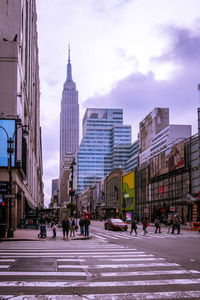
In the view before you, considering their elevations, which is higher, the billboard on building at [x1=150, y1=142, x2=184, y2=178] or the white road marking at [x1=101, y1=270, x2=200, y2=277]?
the billboard on building at [x1=150, y1=142, x2=184, y2=178]

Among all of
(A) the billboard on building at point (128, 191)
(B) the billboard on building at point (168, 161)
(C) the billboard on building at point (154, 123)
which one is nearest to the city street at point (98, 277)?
(B) the billboard on building at point (168, 161)

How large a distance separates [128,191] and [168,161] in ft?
117

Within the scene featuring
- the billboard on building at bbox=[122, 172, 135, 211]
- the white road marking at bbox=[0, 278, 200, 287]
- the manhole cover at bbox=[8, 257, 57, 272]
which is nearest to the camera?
the white road marking at bbox=[0, 278, 200, 287]

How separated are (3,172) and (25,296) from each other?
3028cm

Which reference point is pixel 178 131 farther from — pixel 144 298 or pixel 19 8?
pixel 144 298

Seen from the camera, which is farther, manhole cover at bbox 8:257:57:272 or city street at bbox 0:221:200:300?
manhole cover at bbox 8:257:57:272

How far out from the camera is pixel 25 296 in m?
8.48

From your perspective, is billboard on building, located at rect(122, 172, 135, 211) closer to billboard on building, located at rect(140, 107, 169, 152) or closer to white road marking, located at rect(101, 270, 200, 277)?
billboard on building, located at rect(140, 107, 169, 152)

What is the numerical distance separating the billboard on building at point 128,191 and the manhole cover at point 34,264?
82.7 meters

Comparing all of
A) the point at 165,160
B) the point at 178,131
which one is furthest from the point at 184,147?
the point at 178,131

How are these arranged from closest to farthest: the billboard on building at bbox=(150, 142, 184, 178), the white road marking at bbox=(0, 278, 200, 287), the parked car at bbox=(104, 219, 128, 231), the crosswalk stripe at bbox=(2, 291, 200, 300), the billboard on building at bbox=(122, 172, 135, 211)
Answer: the crosswalk stripe at bbox=(2, 291, 200, 300) < the white road marking at bbox=(0, 278, 200, 287) < the parked car at bbox=(104, 219, 128, 231) < the billboard on building at bbox=(150, 142, 184, 178) < the billboard on building at bbox=(122, 172, 135, 211)

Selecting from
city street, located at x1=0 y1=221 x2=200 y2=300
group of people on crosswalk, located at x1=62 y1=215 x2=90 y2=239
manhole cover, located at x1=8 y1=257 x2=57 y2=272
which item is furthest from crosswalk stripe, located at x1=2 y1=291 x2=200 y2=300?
group of people on crosswalk, located at x1=62 y1=215 x2=90 y2=239

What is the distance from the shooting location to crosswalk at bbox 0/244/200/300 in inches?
346

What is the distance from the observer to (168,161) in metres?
70.2
